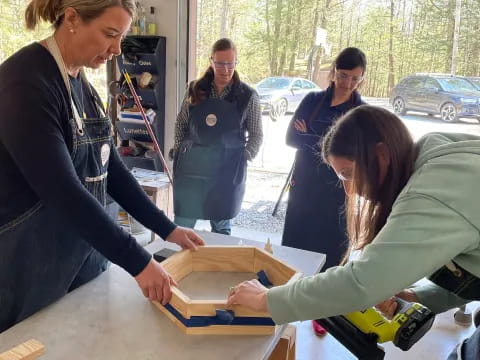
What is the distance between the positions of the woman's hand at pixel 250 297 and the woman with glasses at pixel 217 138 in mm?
1378

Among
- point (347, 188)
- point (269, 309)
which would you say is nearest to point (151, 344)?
point (269, 309)

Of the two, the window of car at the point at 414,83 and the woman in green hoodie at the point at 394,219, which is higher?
the window of car at the point at 414,83

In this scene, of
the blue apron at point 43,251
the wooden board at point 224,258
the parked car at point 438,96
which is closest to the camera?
the blue apron at point 43,251

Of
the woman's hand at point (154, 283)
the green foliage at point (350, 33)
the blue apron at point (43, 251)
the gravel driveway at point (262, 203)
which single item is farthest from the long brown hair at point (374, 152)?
the gravel driveway at point (262, 203)

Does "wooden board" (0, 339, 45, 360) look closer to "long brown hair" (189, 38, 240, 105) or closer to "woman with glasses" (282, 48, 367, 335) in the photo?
"woman with glasses" (282, 48, 367, 335)

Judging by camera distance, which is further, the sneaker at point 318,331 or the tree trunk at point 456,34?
the tree trunk at point 456,34

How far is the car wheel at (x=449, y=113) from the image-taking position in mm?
2736

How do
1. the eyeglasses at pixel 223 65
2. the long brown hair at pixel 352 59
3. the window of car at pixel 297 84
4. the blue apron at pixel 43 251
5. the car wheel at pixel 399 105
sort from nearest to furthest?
the blue apron at pixel 43 251
the long brown hair at pixel 352 59
the eyeglasses at pixel 223 65
the car wheel at pixel 399 105
the window of car at pixel 297 84

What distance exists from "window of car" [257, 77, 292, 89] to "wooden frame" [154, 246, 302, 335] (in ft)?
7.01

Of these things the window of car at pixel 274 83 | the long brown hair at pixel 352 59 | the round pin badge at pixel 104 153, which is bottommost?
the round pin badge at pixel 104 153

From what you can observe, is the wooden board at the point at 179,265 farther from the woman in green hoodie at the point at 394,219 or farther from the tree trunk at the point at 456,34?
the tree trunk at the point at 456,34

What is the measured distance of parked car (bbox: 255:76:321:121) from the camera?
3.09m

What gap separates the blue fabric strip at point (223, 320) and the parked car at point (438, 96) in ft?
7.57

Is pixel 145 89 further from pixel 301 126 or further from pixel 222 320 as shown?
pixel 222 320
